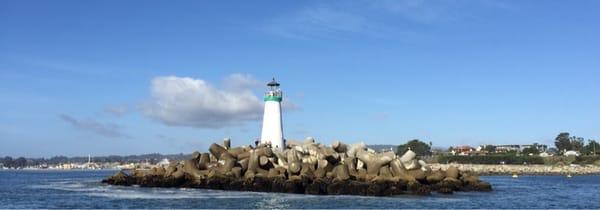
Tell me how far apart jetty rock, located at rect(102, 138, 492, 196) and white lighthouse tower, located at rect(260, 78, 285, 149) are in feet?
3.68

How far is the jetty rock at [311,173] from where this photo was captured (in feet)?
108

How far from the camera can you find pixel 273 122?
42.3 m

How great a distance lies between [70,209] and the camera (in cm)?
2611

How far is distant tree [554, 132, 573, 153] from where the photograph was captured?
151625 millimetres

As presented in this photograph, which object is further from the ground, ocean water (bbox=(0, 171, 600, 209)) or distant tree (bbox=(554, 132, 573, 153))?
distant tree (bbox=(554, 132, 573, 153))

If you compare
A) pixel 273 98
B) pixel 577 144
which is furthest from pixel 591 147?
pixel 273 98

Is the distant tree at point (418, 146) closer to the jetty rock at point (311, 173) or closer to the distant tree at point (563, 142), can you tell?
the distant tree at point (563, 142)

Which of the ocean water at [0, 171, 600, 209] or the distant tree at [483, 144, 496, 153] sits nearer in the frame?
the ocean water at [0, 171, 600, 209]

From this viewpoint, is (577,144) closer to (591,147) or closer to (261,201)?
(591,147)

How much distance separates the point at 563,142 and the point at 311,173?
13158 cm

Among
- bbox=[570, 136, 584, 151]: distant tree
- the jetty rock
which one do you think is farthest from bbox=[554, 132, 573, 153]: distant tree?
the jetty rock

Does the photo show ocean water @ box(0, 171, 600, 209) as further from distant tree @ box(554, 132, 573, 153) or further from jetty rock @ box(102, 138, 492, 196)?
distant tree @ box(554, 132, 573, 153)

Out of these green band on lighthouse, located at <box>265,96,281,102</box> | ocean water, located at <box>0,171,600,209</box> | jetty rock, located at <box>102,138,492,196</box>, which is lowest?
ocean water, located at <box>0,171,600,209</box>

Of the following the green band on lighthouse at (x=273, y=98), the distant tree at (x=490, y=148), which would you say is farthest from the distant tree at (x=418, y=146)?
the green band on lighthouse at (x=273, y=98)
